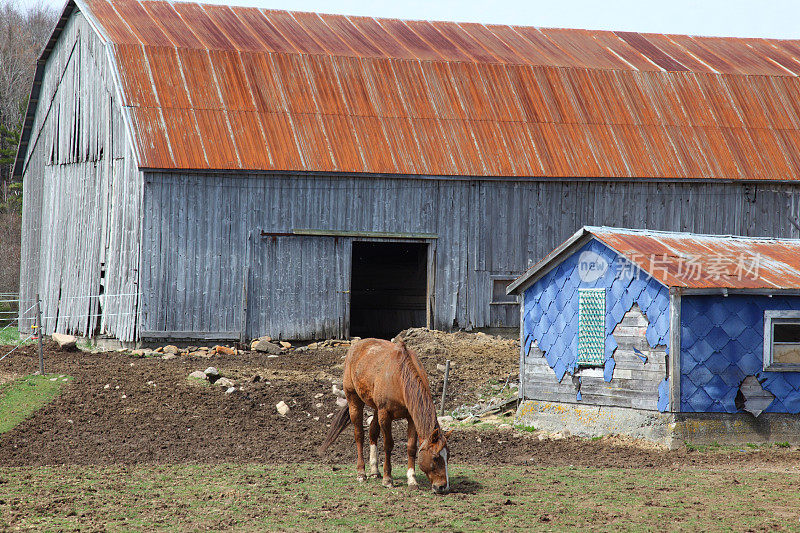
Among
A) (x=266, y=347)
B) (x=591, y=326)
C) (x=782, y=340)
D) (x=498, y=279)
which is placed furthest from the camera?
(x=498, y=279)

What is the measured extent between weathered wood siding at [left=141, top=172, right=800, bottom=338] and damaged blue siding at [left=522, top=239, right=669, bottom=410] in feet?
27.9

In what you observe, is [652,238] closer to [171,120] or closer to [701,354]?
[701,354]

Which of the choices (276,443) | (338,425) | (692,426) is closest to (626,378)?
(692,426)

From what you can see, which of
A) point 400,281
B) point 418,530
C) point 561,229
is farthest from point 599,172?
point 418,530

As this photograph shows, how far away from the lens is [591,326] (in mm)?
13500

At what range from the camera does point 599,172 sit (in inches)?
942

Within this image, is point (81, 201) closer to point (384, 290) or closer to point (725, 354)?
point (384, 290)

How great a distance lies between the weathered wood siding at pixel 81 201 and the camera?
22.2 meters

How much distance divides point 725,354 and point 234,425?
6931mm

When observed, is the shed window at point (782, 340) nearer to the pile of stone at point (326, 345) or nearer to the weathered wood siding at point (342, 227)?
the pile of stone at point (326, 345)

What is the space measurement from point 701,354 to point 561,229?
465 inches

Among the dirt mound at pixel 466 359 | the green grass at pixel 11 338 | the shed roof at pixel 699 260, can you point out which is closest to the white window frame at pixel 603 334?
the shed roof at pixel 699 260

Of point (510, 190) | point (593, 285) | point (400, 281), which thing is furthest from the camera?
point (400, 281)

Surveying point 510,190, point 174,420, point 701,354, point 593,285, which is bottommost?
point 174,420
